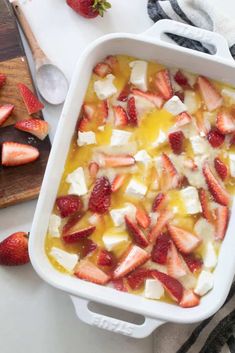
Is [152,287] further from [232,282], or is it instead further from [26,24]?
[26,24]

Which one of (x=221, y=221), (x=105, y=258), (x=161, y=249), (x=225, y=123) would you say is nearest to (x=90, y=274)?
(x=105, y=258)

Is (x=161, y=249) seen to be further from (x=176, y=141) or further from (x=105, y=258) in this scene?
(x=176, y=141)

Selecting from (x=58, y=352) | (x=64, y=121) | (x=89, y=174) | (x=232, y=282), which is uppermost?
(x=64, y=121)

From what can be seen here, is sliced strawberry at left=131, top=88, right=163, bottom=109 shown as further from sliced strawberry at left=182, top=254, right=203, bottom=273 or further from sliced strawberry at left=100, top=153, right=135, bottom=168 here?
sliced strawberry at left=182, top=254, right=203, bottom=273

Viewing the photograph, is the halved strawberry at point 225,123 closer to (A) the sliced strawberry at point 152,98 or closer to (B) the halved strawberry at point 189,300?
(A) the sliced strawberry at point 152,98

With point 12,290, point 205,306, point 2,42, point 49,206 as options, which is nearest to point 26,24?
point 2,42

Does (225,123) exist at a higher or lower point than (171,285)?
higher

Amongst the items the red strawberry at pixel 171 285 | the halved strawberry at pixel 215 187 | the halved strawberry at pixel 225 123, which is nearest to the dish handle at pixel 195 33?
the halved strawberry at pixel 225 123
